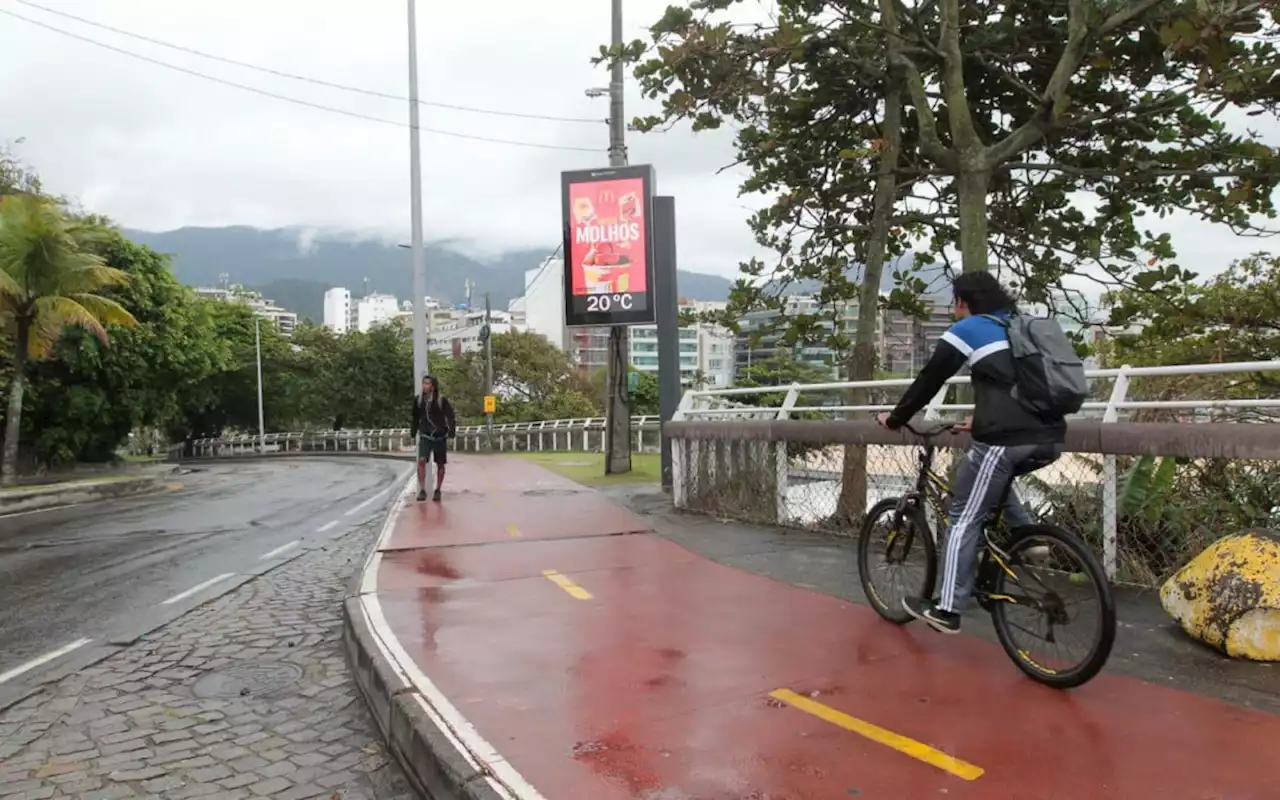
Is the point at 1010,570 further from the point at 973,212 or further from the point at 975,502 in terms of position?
the point at 973,212

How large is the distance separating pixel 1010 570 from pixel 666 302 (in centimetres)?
1135

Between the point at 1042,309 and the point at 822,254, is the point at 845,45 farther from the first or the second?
the point at 1042,309

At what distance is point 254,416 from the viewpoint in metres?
67.7

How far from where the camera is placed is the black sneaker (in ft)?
14.5

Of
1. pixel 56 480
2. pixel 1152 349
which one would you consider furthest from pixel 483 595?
pixel 56 480

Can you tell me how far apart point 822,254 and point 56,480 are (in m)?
18.9

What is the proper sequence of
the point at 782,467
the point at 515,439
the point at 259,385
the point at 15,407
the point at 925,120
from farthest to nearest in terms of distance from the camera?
the point at 259,385, the point at 515,439, the point at 15,407, the point at 782,467, the point at 925,120

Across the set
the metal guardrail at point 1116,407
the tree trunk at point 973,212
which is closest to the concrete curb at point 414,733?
the metal guardrail at point 1116,407

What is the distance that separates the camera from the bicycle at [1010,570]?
3795 millimetres

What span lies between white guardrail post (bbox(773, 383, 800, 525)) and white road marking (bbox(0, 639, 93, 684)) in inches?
235

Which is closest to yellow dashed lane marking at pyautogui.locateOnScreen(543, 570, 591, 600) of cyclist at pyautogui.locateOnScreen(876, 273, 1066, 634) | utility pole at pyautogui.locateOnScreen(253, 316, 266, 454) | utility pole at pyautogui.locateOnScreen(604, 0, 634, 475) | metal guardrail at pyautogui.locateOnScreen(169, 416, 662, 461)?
cyclist at pyautogui.locateOnScreen(876, 273, 1066, 634)

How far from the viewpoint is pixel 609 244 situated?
1574 centimetres

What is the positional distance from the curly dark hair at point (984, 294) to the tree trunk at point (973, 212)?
144 inches

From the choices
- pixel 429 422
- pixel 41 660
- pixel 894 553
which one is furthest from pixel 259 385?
pixel 894 553
